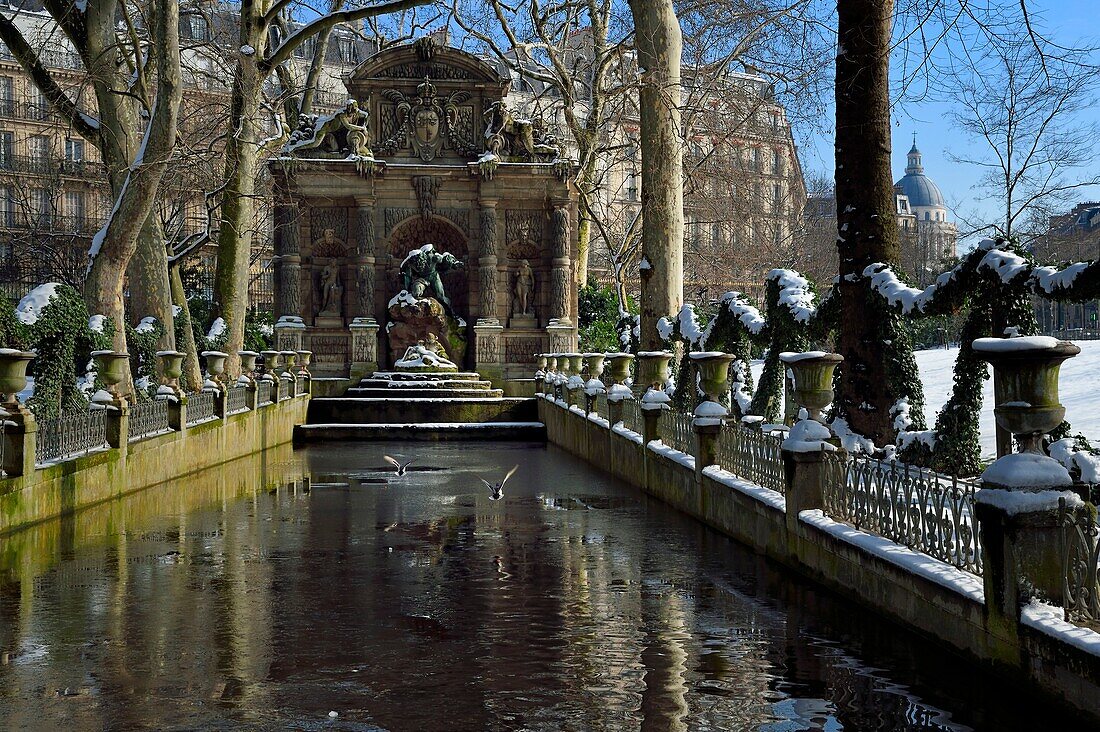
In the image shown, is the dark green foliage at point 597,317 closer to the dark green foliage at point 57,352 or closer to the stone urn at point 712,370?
the dark green foliage at point 57,352

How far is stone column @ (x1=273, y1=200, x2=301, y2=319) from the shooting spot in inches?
1497

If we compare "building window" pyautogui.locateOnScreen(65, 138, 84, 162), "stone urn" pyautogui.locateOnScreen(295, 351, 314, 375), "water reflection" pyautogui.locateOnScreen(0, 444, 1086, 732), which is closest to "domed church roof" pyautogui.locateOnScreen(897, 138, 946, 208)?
"building window" pyautogui.locateOnScreen(65, 138, 84, 162)

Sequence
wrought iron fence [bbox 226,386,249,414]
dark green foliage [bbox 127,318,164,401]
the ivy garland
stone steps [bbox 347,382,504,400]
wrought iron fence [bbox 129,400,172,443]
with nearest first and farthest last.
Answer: the ivy garland < wrought iron fence [bbox 129,400,172,443] < wrought iron fence [bbox 226,386,249,414] < dark green foliage [bbox 127,318,164,401] < stone steps [bbox 347,382,504,400]

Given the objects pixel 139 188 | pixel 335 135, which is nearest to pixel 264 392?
pixel 139 188

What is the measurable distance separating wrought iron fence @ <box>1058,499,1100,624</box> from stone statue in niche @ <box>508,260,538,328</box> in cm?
3219

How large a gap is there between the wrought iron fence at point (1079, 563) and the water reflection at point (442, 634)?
518mm

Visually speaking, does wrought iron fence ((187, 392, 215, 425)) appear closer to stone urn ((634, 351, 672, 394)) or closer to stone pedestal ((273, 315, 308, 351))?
stone urn ((634, 351, 672, 394))

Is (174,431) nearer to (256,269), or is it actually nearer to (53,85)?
(53,85)

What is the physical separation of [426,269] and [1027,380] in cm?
3167

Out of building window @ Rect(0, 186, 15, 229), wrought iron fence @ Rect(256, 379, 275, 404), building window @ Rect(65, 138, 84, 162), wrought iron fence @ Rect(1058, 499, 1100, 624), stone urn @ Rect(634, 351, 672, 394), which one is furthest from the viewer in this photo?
building window @ Rect(65, 138, 84, 162)

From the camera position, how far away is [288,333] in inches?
1467

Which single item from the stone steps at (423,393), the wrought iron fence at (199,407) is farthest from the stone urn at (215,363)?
the stone steps at (423,393)

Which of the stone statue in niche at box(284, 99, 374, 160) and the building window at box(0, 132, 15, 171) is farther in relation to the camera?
the building window at box(0, 132, 15, 171)

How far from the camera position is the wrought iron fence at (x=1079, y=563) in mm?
5863
